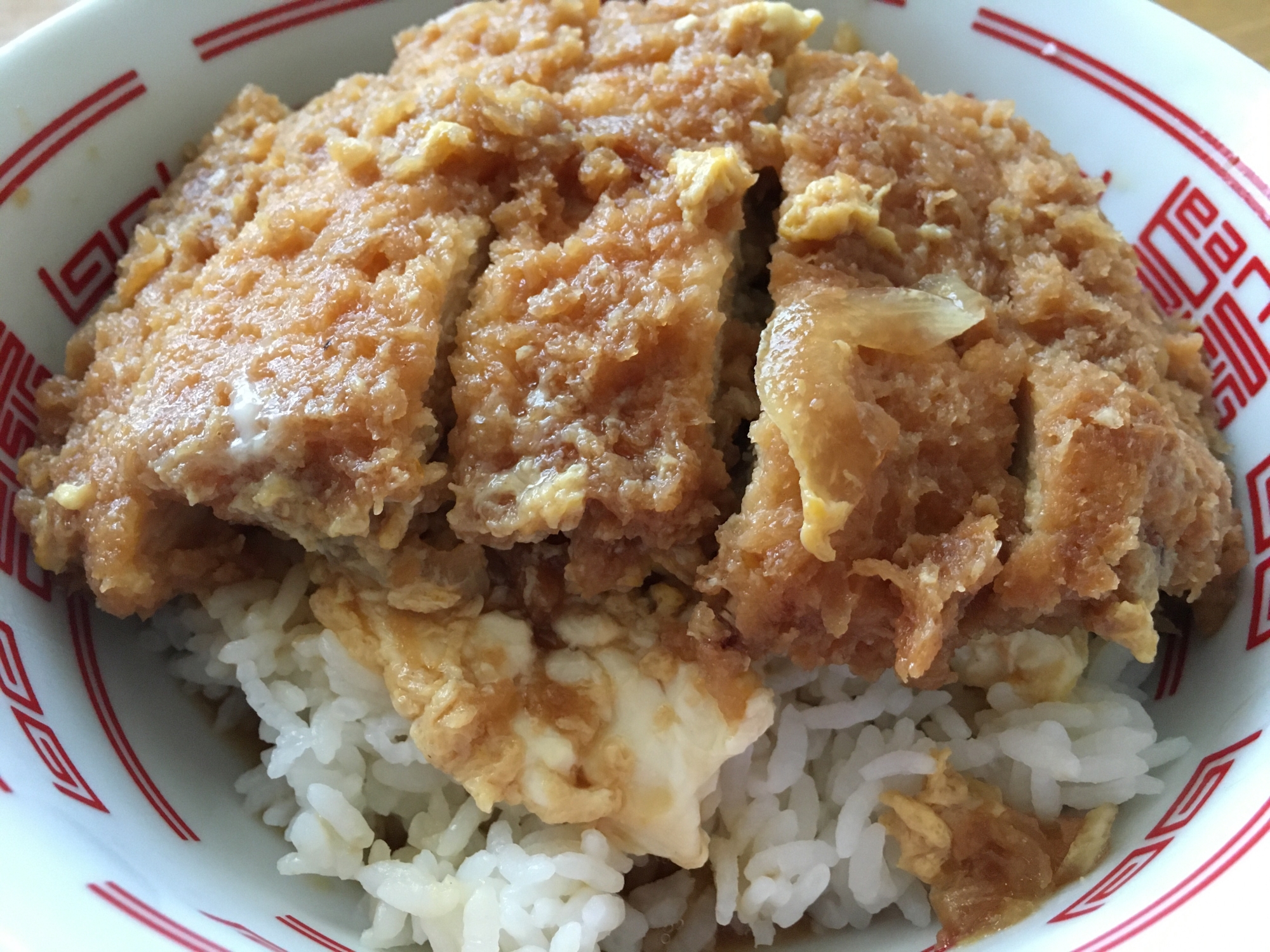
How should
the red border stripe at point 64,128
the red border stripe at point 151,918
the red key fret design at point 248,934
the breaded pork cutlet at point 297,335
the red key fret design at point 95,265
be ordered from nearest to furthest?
the red border stripe at point 151,918
the red key fret design at point 248,934
the breaded pork cutlet at point 297,335
the red border stripe at point 64,128
the red key fret design at point 95,265

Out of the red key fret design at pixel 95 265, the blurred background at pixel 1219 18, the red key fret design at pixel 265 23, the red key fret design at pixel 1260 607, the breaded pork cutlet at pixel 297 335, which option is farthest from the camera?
the blurred background at pixel 1219 18

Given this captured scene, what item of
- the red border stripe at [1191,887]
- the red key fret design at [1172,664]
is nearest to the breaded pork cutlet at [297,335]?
the red border stripe at [1191,887]

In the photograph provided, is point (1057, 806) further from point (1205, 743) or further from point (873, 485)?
point (873, 485)

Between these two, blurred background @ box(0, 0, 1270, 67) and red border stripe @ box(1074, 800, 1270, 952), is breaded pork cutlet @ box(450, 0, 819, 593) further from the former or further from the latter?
blurred background @ box(0, 0, 1270, 67)

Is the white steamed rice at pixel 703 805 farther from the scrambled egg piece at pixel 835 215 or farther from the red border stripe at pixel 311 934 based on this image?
the scrambled egg piece at pixel 835 215

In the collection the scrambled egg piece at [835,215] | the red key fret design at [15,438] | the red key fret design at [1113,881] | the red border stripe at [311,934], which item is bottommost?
the red border stripe at [311,934]

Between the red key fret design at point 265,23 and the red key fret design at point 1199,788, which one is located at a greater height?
the red key fret design at point 265,23

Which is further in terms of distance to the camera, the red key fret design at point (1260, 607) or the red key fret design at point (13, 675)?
the red key fret design at point (1260, 607)
